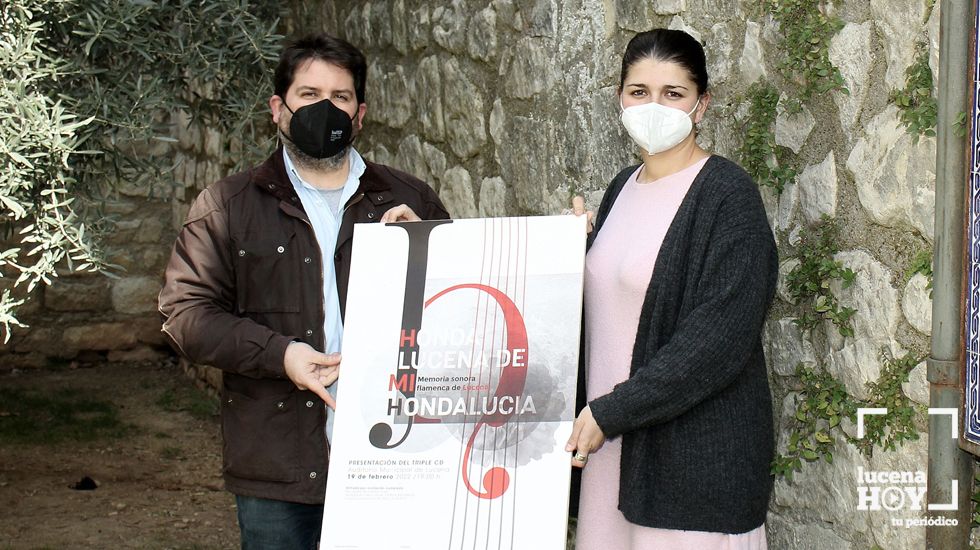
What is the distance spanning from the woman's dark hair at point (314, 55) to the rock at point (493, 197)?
1.33m

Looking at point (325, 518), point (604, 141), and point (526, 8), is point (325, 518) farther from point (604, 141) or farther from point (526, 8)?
point (526, 8)

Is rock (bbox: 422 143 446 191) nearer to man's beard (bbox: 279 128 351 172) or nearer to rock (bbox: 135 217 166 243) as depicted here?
man's beard (bbox: 279 128 351 172)

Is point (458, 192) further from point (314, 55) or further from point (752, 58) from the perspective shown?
point (752, 58)

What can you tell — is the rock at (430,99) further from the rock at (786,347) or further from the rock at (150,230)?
the rock at (150,230)

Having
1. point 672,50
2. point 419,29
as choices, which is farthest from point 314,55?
point 419,29

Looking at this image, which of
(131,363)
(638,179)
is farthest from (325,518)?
(131,363)

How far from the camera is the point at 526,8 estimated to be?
3.84 metres

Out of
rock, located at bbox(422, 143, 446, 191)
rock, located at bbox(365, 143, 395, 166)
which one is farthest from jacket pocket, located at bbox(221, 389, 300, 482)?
rock, located at bbox(365, 143, 395, 166)

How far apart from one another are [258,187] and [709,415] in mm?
1242

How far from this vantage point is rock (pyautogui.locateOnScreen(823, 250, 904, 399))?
2.35m

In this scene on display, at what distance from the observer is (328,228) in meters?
2.78

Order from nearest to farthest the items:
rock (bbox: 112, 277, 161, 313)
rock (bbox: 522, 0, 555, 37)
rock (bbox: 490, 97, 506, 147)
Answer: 1. rock (bbox: 522, 0, 555, 37)
2. rock (bbox: 490, 97, 506, 147)
3. rock (bbox: 112, 277, 161, 313)

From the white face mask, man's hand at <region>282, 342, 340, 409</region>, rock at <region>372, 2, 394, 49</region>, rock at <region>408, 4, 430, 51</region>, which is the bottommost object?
man's hand at <region>282, 342, 340, 409</region>

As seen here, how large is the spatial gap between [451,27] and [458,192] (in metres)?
0.65
